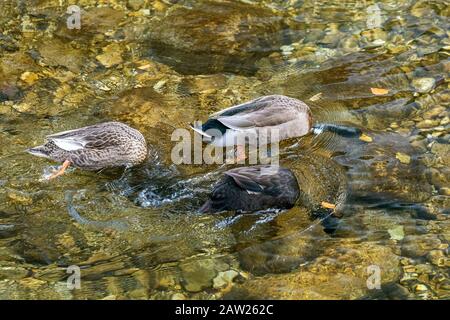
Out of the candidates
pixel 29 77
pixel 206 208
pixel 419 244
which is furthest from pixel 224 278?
pixel 29 77

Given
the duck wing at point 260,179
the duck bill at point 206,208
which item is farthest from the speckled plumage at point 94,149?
the duck wing at point 260,179

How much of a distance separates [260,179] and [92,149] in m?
1.90

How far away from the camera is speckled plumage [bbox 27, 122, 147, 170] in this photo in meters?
6.93

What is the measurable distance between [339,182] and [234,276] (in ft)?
5.53

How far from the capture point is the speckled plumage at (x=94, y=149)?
6926 millimetres

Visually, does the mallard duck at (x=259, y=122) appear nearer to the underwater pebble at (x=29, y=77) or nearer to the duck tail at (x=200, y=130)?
the duck tail at (x=200, y=130)

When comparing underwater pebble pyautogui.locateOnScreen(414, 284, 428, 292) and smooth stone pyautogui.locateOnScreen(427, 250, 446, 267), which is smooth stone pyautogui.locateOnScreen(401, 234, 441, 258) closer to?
smooth stone pyautogui.locateOnScreen(427, 250, 446, 267)

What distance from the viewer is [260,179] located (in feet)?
20.8

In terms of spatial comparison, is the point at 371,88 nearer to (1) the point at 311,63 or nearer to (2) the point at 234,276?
(1) the point at 311,63

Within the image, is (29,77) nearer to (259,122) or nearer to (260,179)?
(259,122)

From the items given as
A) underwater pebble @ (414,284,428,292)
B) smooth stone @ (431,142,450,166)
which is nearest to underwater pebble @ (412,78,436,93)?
smooth stone @ (431,142,450,166)

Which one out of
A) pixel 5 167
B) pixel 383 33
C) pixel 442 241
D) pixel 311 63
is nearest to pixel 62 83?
pixel 5 167

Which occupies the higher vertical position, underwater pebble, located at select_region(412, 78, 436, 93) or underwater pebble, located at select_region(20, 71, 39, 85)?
underwater pebble, located at select_region(20, 71, 39, 85)
